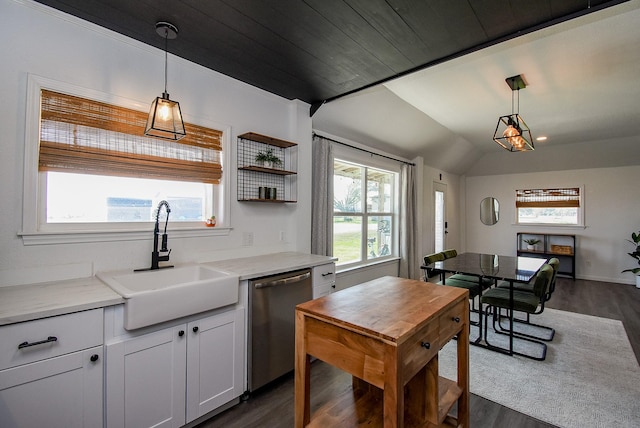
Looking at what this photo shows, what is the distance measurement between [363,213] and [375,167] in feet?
2.51

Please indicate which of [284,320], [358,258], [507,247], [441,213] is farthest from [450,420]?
[507,247]

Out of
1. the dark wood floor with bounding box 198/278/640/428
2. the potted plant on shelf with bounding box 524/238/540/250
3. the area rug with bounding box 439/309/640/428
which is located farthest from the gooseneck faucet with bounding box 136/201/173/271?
the potted plant on shelf with bounding box 524/238/540/250

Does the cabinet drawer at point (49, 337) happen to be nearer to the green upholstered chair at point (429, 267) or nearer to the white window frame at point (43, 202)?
the white window frame at point (43, 202)

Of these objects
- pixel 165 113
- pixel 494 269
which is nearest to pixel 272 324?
pixel 165 113

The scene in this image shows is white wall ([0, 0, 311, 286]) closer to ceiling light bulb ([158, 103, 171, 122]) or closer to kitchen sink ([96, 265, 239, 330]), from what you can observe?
kitchen sink ([96, 265, 239, 330])

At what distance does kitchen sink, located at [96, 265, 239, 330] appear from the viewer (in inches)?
57.9

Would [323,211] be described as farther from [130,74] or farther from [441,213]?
[441,213]

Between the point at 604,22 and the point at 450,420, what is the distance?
9.85 feet

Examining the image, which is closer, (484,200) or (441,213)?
(441,213)

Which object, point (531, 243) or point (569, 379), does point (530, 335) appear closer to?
point (569, 379)

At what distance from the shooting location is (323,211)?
3.49 metres

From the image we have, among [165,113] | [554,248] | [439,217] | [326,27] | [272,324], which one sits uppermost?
[326,27]

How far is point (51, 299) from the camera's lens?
4.54 ft

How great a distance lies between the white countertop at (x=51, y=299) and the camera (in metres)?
1.22
